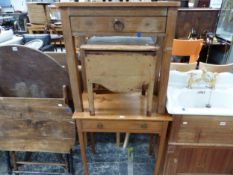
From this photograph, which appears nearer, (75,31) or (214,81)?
(75,31)

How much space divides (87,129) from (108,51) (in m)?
0.53

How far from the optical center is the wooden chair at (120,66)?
34.2 inches

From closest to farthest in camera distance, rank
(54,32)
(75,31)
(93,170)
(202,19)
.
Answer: (75,31) < (93,170) < (202,19) < (54,32)

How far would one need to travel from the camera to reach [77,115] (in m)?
1.09

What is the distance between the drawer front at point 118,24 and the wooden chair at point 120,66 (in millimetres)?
78

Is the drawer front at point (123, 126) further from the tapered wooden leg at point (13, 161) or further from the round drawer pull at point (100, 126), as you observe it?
the tapered wooden leg at point (13, 161)

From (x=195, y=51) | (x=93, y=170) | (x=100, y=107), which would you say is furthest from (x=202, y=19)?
(x=93, y=170)

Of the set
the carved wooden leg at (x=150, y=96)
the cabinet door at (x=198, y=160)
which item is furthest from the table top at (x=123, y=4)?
the cabinet door at (x=198, y=160)

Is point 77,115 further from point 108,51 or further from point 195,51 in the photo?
point 195,51

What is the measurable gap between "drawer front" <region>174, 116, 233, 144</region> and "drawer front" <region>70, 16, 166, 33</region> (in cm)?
57

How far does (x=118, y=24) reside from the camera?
0.84 metres

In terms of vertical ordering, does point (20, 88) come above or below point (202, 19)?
below

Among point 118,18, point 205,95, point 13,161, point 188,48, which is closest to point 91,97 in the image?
point 118,18

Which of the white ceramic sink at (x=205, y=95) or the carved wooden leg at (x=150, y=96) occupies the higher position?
the carved wooden leg at (x=150, y=96)
